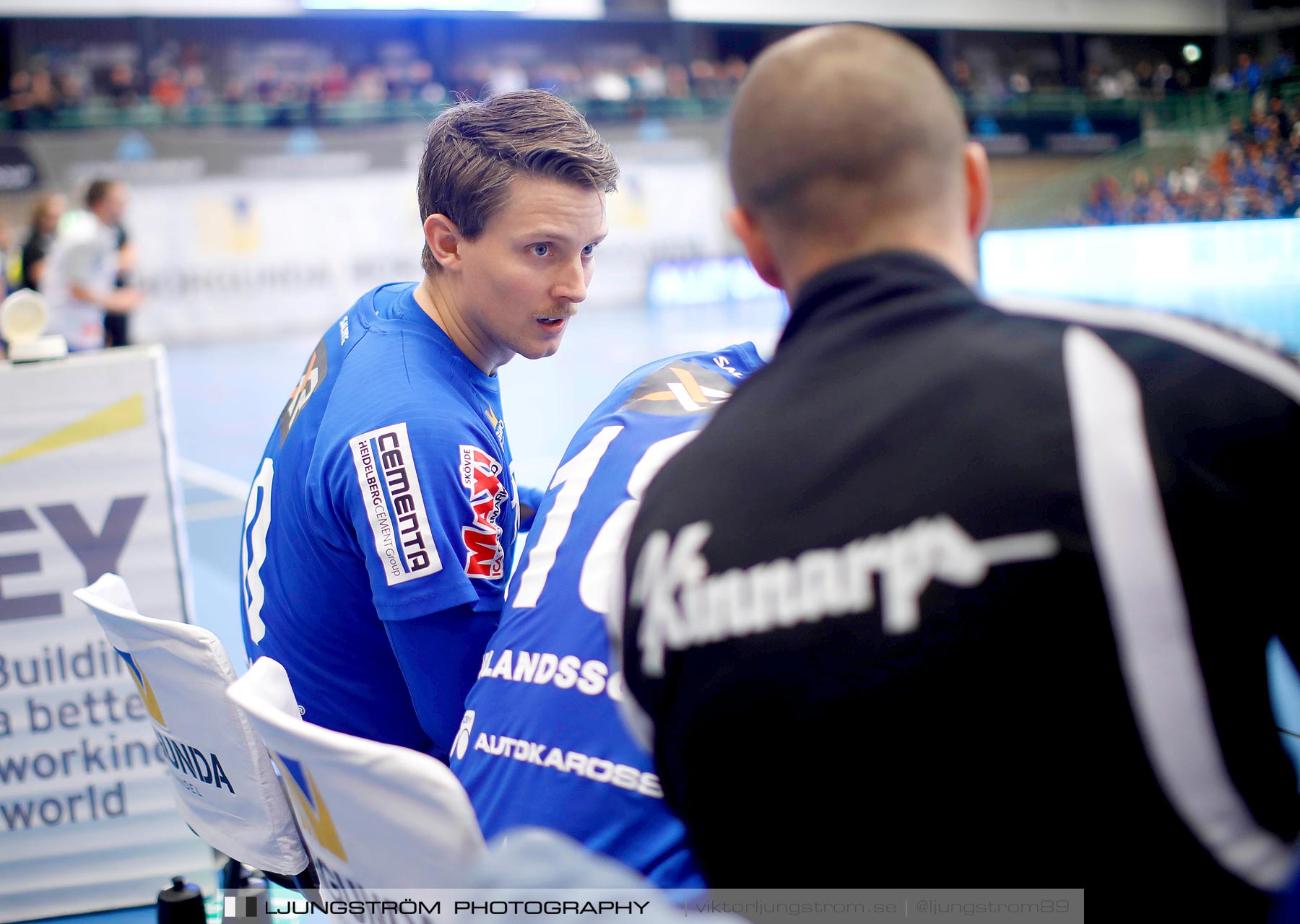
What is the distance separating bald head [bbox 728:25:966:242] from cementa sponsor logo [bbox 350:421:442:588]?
65 cm

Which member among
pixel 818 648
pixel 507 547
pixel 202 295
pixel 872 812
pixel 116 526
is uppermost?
pixel 202 295

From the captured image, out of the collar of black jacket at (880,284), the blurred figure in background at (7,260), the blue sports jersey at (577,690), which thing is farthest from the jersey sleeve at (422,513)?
the blurred figure in background at (7,260)

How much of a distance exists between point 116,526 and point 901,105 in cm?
205

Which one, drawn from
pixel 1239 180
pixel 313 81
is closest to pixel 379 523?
pixel 1239 180

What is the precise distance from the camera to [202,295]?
1480cm

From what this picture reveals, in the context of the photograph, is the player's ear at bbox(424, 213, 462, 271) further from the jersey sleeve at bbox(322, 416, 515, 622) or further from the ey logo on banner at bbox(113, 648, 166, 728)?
the ey logo on banner at bbox(113, 648, 166, 728)

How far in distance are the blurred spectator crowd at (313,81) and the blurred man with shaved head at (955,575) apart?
15.3 metres

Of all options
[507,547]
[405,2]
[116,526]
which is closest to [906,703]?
[507,547]

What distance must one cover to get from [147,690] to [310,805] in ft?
1.72

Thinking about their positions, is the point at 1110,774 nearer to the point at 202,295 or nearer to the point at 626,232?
the point at 202,295

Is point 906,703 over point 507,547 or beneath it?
beneath

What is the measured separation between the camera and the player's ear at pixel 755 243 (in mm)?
843

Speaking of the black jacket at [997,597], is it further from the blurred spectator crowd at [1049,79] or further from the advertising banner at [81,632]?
the blurred spectator crowd at [1049,79]

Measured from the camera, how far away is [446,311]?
1642 mm
